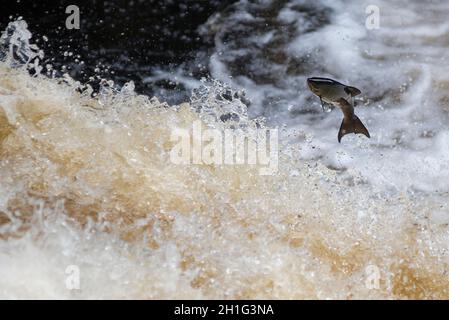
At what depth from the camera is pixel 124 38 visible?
353cm

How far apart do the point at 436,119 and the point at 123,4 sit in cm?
196

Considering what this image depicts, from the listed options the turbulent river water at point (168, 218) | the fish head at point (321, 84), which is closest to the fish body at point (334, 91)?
the fish head at point (321, 84)

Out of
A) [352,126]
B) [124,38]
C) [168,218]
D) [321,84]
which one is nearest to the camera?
[168,218]

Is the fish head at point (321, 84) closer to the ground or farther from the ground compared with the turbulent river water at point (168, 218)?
farther from the ground

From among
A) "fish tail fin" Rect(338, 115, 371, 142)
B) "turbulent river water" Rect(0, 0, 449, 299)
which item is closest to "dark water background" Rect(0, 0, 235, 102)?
"turbulent river water" Rect(0, 0, 449, 299)

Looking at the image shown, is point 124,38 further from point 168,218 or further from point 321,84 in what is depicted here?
point 168,218

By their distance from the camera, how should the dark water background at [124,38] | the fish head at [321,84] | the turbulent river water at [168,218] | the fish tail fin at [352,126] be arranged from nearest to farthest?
1. the turbulent river water at [168,218]
2. the fish head at [321,84]
3. the fish tail fin at [352,126]
4. the dark water background at [124,38]

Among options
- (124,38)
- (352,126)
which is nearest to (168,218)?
(352,126)

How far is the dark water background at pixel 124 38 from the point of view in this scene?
333 cm

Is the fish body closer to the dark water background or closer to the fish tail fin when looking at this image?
the fish tail fin

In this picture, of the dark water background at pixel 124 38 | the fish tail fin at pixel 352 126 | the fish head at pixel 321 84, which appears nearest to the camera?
the fish head at pixel 321 84

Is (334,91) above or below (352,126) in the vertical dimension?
above

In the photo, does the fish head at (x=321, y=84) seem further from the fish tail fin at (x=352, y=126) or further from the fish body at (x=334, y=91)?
the fish tail fin at (x=352, y=126)

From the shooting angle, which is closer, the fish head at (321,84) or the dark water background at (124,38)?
the fish head at (321,84)
